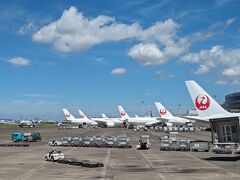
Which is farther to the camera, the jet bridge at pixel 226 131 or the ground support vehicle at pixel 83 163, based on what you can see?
the jet bridge at pixel 226 131

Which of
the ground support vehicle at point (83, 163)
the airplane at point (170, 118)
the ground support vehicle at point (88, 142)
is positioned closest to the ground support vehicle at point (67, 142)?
the ground support vehicle at point (88, 142)

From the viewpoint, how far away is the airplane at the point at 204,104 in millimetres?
40812

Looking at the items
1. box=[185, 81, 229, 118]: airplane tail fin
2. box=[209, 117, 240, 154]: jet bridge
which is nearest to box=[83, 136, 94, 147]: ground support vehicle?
box=[185, 81, 229, 118]: airplane tail fin

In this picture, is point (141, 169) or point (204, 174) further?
point (141, 169)

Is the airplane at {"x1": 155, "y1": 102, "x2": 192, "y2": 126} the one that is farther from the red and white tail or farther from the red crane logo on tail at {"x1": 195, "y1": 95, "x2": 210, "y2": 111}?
the red crane logo on tail at {"x1": 195, "y1": 95, "x2": 210, "y2": 111}

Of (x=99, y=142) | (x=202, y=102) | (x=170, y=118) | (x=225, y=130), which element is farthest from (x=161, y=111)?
(x=225, y=130)

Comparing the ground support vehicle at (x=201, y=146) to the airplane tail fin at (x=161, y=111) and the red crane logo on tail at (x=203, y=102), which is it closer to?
the red crane logo on tail at (x=203, y=102)

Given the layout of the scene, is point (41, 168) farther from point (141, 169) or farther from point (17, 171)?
point (141, 169)

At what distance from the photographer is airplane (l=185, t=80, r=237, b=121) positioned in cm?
4081

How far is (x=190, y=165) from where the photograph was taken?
36.6m

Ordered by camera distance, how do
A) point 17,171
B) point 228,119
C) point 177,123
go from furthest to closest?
1. point 177,123
2. point 228,119
3. point 17,171

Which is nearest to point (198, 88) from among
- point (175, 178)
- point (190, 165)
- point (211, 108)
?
point (211, 108)

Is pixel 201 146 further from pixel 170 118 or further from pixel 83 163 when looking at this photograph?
pixel 170 118

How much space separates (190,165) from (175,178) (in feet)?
29.4
